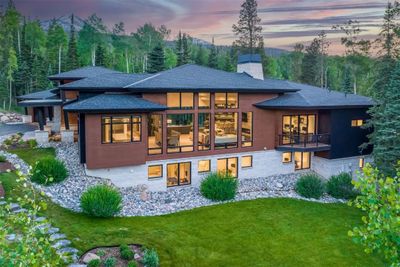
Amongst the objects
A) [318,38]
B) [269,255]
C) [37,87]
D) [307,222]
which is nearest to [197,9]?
[37,87]

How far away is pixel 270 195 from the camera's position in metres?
19.0

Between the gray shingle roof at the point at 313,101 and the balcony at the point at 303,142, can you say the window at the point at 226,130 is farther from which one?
the balcony at the point at 303,142

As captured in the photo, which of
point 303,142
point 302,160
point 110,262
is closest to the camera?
point 110,262

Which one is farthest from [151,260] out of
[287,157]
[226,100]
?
[287,157]

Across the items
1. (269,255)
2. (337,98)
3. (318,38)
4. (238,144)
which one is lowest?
(269,255)

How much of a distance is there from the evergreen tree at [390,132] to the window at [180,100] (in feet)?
36.4

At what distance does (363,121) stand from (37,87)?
135 ft

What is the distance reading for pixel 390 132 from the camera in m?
18.8

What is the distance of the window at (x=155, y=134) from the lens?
18.7 meters

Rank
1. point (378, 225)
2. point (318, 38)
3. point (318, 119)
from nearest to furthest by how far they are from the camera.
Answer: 1. point (378, 225)
2. point (318, 119)
3. point (318, 38)

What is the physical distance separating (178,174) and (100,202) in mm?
6454

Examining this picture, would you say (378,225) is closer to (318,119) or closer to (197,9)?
(318,119)

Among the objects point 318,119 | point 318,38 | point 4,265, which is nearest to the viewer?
point 4,265

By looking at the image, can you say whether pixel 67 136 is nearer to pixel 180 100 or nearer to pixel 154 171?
pixel 154 171
